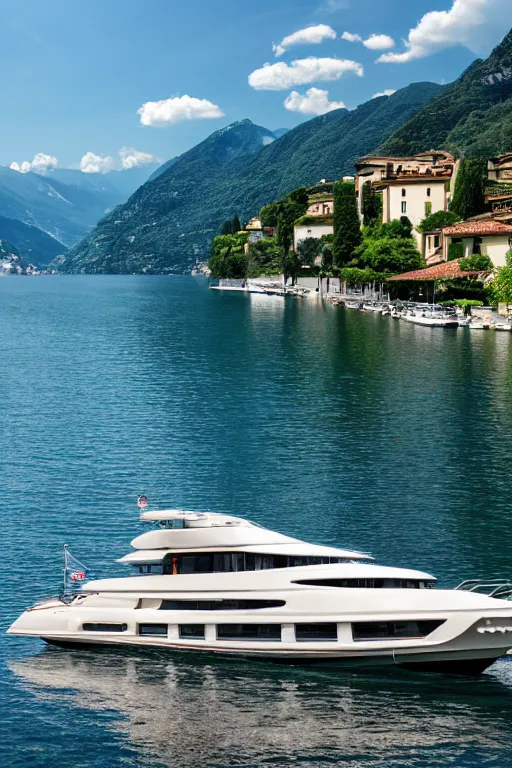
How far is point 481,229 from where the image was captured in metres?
137

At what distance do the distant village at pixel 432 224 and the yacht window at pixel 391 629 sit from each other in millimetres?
107820

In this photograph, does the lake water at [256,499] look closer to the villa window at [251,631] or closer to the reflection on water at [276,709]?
the reflection on water at [276,709]

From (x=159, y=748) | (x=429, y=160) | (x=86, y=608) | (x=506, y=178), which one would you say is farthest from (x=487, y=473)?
(x=429, y=160)

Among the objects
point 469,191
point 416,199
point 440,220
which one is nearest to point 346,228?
point 416,199

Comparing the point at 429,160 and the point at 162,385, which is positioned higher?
the point at 429,160

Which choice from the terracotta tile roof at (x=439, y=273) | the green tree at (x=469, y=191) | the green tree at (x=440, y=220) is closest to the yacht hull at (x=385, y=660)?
the terracotta tile roof at (x=439, y=273)

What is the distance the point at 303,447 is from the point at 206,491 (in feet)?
34.0

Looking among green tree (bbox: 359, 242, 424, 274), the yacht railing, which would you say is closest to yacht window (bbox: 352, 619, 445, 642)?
the yacht railing

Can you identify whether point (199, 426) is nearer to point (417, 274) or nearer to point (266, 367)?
point (266, 367)

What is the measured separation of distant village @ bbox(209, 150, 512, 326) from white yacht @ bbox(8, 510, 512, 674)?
107135 millimetres

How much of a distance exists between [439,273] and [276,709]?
121129 mm

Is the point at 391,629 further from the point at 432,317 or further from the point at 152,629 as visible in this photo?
the point at 432,317

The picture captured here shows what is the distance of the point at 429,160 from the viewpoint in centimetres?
19900

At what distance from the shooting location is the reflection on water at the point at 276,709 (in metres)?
23.3
